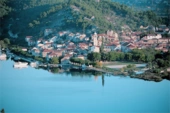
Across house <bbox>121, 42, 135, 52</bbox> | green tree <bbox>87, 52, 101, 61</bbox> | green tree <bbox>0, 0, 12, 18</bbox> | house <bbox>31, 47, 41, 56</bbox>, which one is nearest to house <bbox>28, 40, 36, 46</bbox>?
house <bbox>31, 47, 41, 56</bbox>

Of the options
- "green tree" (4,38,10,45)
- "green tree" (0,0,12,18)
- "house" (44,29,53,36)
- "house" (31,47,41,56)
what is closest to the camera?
"house" (31,47,41,56)

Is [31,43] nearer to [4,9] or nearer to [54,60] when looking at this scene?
[54,60]

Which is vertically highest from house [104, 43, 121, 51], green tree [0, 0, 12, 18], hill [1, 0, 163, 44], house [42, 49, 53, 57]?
green tree [0, 0, 12, 18]

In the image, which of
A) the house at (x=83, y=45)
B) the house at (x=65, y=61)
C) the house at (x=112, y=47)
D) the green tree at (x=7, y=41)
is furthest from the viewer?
the green tree at (x=7, y=41)

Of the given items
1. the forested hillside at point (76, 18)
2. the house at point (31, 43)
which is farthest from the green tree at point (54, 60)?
the forested hillside at point (76, 18)

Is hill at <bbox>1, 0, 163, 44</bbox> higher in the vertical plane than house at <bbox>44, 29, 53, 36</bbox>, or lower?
higher

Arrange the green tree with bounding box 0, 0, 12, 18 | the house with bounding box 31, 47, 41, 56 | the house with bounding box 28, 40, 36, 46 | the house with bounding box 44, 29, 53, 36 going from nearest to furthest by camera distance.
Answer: the house with bounding box 31, 47, 41, 56, the house with bounding box 28, 40, 36, 46, the house with bounding box 44, 29, 53, 36, the green tree with bounding box 0, 0, 12, 18

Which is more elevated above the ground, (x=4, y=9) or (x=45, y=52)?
(x=4, y=9)

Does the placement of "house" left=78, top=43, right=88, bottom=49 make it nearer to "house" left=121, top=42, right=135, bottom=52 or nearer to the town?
the town

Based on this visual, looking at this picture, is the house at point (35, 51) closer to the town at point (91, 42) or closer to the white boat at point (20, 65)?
the town at point (91, 42)

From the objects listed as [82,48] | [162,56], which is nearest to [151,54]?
[162,56]

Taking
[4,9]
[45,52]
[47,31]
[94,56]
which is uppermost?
[4,9]

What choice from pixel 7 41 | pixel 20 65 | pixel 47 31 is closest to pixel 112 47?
pixel 20 65
